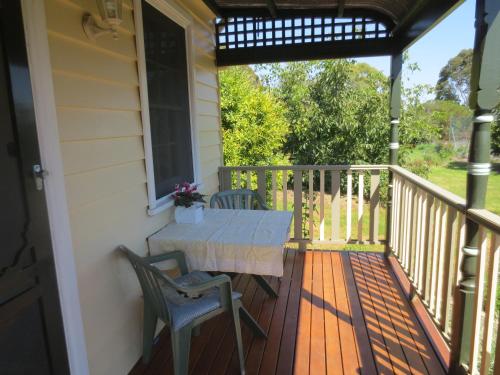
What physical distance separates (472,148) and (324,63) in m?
5.81

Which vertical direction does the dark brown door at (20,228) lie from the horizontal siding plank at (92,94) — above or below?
below

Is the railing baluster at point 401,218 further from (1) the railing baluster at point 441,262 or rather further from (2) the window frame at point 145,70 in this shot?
(2) the window frame at point 145,70

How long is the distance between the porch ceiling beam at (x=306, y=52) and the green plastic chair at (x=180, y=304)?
8.10 feet

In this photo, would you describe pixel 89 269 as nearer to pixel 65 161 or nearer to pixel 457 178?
pixel 65 161

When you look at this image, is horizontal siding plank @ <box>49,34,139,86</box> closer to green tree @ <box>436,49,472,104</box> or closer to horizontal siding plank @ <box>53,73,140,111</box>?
horizontal siding plank @ <box>53,73,140,111</box>

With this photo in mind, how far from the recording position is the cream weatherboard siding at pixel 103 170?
61.0 inches

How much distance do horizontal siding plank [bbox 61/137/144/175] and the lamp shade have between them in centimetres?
58

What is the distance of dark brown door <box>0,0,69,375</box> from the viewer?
1.25 meters

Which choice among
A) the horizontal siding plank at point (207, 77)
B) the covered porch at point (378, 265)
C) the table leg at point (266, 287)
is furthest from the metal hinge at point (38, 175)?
the horizontal siding plank at point (207, 77)

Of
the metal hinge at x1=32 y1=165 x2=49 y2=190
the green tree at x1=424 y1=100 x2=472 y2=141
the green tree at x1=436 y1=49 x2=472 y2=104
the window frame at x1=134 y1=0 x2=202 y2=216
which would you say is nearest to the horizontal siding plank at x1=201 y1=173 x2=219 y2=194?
the window frame at x1=134 y1=0 x2=202 y2=216

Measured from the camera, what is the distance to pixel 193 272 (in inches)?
85.5

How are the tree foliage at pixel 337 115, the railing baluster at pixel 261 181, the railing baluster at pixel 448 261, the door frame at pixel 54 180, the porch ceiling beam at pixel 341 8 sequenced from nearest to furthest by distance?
the door frame at pixel 54 180
the railing baluster at pixel 448 261
the porch ceiling beam at pixel 341 8
the railing baluster at pixel 261 181
the tree foliage at pixel 337 115

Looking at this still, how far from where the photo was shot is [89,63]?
1.70 meters

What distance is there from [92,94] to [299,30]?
8.29 feet
